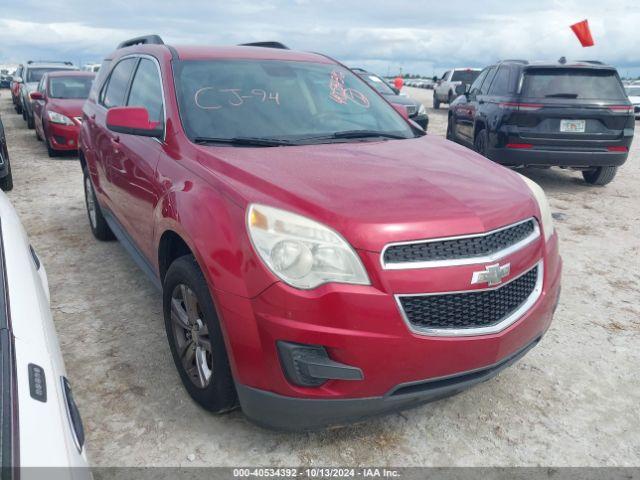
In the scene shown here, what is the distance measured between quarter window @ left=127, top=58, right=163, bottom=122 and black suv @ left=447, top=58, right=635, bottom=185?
4.98 meters

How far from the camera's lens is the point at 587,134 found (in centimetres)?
698

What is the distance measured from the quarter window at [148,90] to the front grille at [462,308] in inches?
73.1

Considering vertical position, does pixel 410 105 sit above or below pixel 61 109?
below

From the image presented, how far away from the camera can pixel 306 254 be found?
2027 mm

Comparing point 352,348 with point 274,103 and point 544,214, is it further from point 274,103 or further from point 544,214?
point 274,103

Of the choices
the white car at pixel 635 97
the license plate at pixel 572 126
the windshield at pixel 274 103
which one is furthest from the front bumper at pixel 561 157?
the white car at pixel 635 97

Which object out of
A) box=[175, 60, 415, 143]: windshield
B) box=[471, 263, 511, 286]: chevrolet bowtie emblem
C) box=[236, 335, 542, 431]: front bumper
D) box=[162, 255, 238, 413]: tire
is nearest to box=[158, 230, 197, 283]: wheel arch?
box=[162, 255, 238, 413]: tire

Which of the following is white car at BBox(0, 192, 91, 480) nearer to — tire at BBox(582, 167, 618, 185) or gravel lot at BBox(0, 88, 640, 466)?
gravel lot at BBox(0, 88, 640, 466)

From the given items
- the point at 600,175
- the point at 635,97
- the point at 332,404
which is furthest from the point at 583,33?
the point at 332,404

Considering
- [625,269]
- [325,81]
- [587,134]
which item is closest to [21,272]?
[325,81]

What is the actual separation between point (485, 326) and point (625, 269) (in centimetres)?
317

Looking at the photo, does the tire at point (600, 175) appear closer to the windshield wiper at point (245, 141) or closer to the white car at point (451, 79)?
the windshield wiper at point (245, 141)

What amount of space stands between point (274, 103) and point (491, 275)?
1.71 meters

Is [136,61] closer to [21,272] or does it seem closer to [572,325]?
[21,272]
